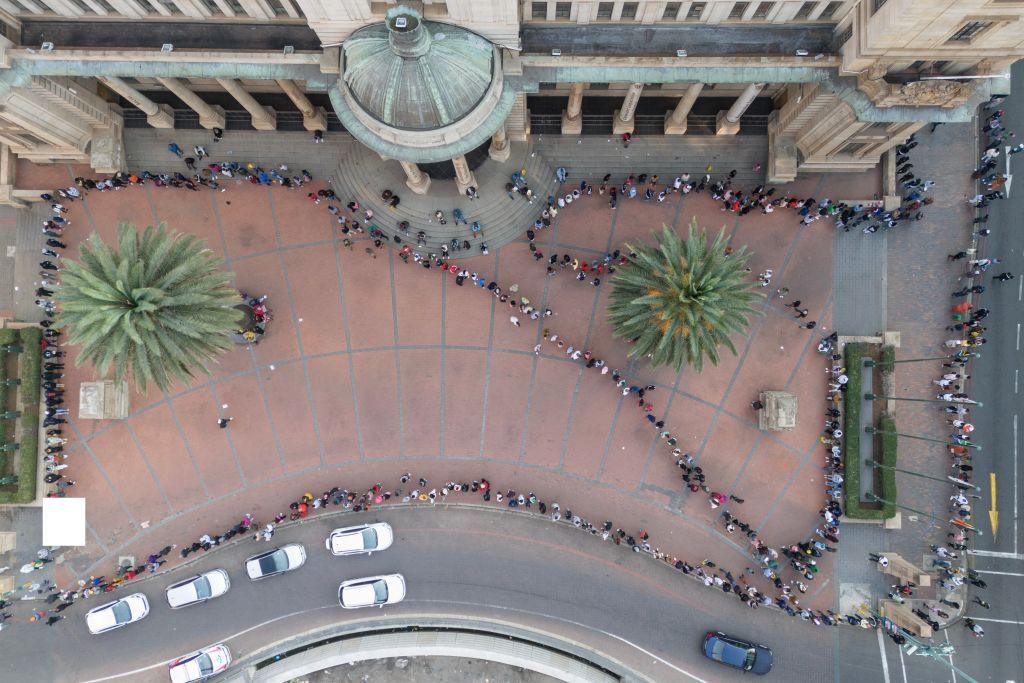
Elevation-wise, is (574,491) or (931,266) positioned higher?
(931,266)

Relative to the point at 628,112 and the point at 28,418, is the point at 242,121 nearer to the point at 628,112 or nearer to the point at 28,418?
the point at 28,418

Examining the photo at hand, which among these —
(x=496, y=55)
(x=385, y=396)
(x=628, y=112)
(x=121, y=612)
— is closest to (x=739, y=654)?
(x=385, y=396)

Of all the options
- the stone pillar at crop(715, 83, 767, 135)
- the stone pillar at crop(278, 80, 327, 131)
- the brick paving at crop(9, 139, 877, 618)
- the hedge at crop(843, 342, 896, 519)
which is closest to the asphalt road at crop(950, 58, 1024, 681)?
the hedge at crop(843, 342, 896, 519)

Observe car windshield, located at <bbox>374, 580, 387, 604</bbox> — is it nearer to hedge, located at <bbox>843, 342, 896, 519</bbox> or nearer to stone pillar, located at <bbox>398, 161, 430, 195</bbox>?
stone pillar, located at <bbox>398, 161, 430, 195</bbox>

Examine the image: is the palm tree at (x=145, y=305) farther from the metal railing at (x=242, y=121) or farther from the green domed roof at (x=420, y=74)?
the metal railing at (x=242, y=121)

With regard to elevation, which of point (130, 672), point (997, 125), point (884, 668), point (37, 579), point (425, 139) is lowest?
point (130, 672)

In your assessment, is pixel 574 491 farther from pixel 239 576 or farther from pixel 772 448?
pixel 239 576

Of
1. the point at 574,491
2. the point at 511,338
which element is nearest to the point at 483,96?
the point at 511,338
